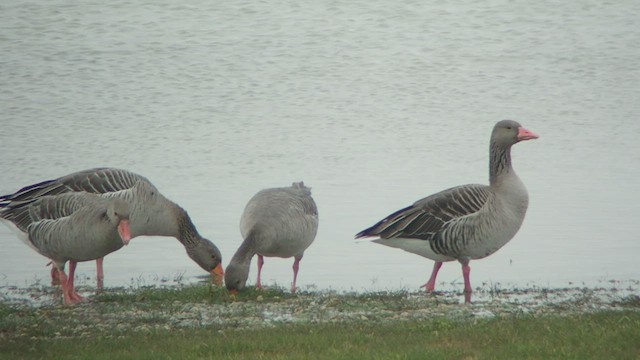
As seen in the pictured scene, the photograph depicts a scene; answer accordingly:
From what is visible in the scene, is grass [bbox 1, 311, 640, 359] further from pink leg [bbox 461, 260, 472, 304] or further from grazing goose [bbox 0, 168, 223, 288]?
grazing goose [bbox 0, 168, 223, 288]

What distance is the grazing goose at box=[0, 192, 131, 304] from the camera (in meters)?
12.1

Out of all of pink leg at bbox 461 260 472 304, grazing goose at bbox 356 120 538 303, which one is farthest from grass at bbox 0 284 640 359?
grazing goose at bbox 356 120 538 303

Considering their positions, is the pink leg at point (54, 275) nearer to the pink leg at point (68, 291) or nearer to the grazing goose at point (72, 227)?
the grazing goose at point (72, 227)

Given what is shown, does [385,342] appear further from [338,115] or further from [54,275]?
[338,115]

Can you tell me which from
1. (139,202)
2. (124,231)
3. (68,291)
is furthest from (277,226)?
(68,291)

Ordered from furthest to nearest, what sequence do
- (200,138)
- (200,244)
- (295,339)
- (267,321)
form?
1. (200,138)
2. (200,244)
3. (267,321)
4. (295,339)

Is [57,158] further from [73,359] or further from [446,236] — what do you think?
[73,359]

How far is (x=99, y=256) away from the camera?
41.5 feet

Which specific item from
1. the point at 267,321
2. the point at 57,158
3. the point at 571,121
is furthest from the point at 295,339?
the point at 571,121

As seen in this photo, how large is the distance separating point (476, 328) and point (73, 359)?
3.50 m

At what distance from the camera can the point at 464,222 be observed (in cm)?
1316

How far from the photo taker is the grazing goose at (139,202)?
13305 millimetres

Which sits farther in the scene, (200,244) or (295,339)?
(200,244)

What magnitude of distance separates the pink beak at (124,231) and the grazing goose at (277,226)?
4.07 ft
